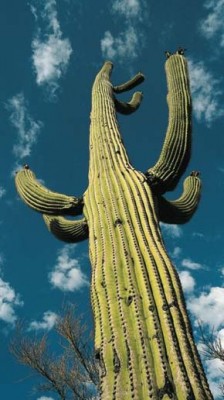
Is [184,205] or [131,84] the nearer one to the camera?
[184,205]

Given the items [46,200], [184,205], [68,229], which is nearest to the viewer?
[46,200]

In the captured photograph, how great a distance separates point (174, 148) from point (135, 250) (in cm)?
169

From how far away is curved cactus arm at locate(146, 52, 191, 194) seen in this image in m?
4.39

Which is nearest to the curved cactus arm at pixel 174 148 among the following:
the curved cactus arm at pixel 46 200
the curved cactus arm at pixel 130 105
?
the curved cactus arm at pixel 46 200

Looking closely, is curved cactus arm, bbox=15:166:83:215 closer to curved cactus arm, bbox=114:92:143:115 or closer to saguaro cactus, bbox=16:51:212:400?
saguaro cactus, bbox=16:51:212:400

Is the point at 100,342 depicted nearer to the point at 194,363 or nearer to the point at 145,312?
the point at 145,312

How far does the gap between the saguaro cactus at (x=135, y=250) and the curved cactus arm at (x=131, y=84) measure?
5.29 ft

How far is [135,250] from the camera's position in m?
3.14

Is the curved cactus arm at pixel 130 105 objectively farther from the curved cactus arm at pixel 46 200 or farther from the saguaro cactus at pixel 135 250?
the curved cactus arm at pixel 46 200

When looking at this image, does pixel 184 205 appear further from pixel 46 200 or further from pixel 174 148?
pixel 46 200

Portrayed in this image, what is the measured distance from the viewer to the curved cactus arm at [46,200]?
447 centimetres

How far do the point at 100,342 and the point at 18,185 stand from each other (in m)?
3.02

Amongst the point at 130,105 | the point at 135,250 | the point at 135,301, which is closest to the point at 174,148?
the point at 135,250

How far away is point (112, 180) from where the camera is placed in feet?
13.5
